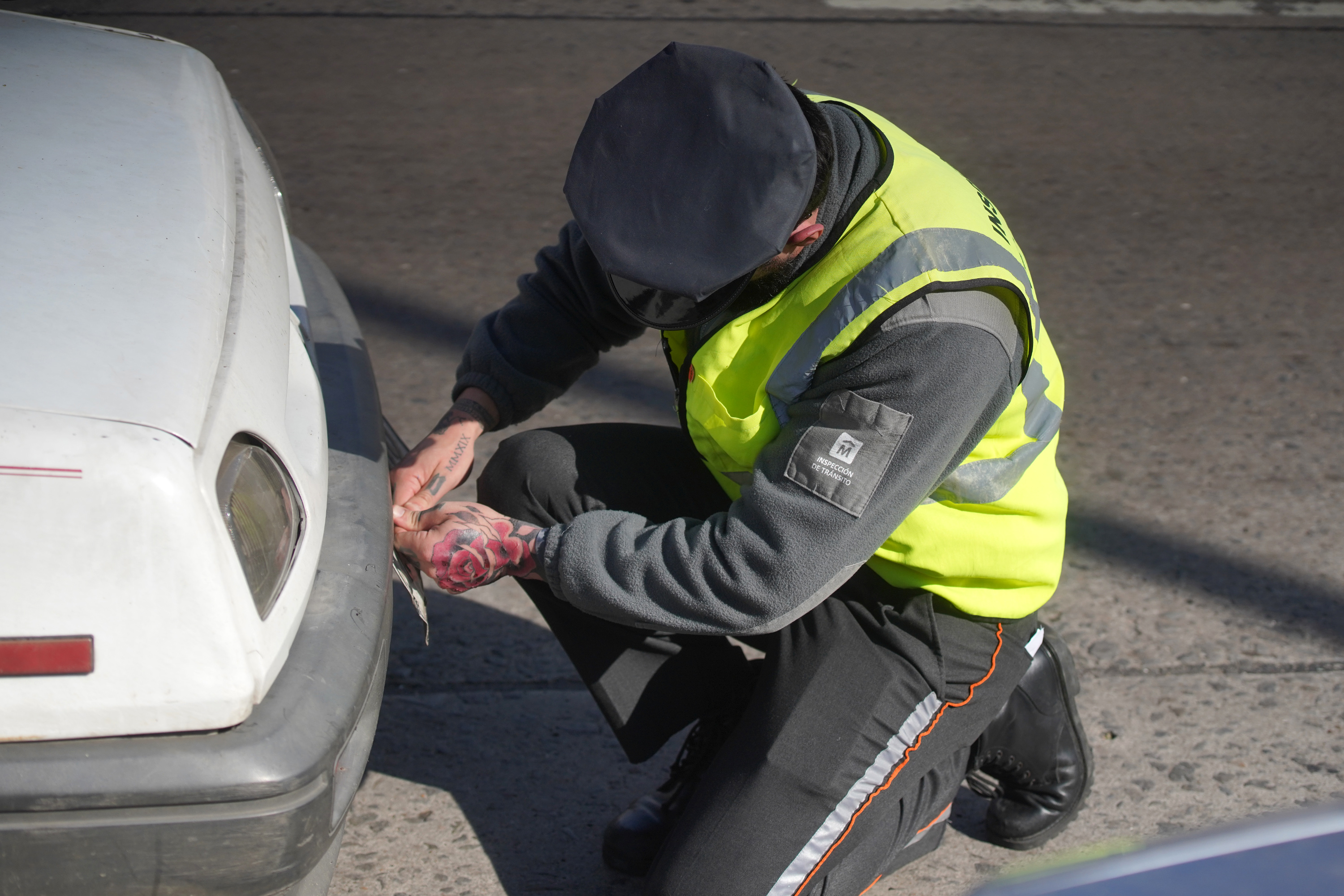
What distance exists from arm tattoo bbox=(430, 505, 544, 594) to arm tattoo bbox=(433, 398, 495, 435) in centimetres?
36

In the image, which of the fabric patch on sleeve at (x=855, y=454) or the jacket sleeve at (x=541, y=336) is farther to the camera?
the jacket sleeve at (x=541, y=336)

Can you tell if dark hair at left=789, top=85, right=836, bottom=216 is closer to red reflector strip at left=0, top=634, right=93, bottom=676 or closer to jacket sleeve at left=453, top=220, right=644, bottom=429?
jacket sleeve at left=453, top=220, right=644, bottom=429

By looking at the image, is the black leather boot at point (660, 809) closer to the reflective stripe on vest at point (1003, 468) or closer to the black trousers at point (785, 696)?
the black trousers at point (785, 696)

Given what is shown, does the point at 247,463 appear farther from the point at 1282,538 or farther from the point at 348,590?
the point at 1282,538

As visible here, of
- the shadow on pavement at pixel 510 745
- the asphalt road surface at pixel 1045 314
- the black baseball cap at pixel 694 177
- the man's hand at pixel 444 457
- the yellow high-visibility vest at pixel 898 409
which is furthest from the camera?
the asphalt road surface at pixel 1045 314

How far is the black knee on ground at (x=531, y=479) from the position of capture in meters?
2.18

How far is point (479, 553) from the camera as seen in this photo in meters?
1.92

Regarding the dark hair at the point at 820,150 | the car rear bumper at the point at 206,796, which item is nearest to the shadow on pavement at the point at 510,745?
the car rear bumper at the point at 206,796

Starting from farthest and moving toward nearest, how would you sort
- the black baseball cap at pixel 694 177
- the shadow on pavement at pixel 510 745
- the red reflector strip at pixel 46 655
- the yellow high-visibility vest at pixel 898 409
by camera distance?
the shadow on pavement at pixel 510 745
the yellow high-visibility vest at pixel 898 409
the black baseball cap at pixel 694 177
the red reflector strip at pixel 46 655

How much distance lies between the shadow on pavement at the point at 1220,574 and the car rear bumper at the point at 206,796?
2062 mm

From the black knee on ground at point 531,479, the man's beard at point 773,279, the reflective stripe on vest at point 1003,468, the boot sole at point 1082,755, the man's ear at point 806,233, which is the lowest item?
the boot sole at point 1082,755

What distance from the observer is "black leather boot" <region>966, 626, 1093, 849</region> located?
88.4 inches

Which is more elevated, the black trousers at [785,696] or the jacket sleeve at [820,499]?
the jacket sleeve at [820,499]

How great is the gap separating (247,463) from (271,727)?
1.00 feet
